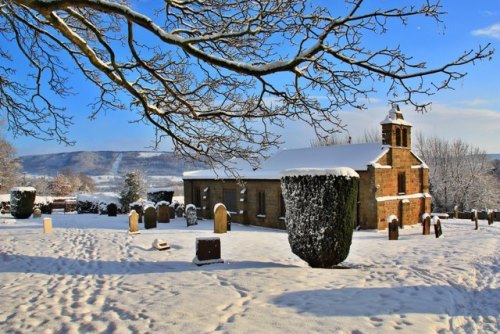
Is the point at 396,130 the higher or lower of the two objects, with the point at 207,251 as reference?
higher

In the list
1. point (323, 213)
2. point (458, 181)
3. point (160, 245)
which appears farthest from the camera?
point (458, 181)

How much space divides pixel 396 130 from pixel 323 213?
1980cm

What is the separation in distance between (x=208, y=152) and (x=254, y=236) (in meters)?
9.24

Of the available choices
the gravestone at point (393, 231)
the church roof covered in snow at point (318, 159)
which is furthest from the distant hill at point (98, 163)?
the gravestone at point (393, 231)

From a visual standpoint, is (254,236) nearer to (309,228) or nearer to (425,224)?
(309,228)

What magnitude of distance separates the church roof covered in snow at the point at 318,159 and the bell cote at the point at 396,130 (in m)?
0.81

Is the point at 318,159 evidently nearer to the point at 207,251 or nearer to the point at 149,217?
the point at 149,217

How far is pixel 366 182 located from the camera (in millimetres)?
25609

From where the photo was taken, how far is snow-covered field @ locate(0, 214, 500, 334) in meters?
6.09

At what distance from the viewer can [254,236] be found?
727 inches

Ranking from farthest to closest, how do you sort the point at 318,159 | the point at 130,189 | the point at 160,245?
the point at 130,189
the point at 318,159
the point at 160,245

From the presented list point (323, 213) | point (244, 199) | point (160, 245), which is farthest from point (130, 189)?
point (323, 213)

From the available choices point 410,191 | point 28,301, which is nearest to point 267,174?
point 410,191

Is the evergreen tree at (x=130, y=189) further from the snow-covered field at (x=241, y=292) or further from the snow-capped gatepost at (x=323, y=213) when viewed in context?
the snow-capped gatepost at (x=323, y=213)
